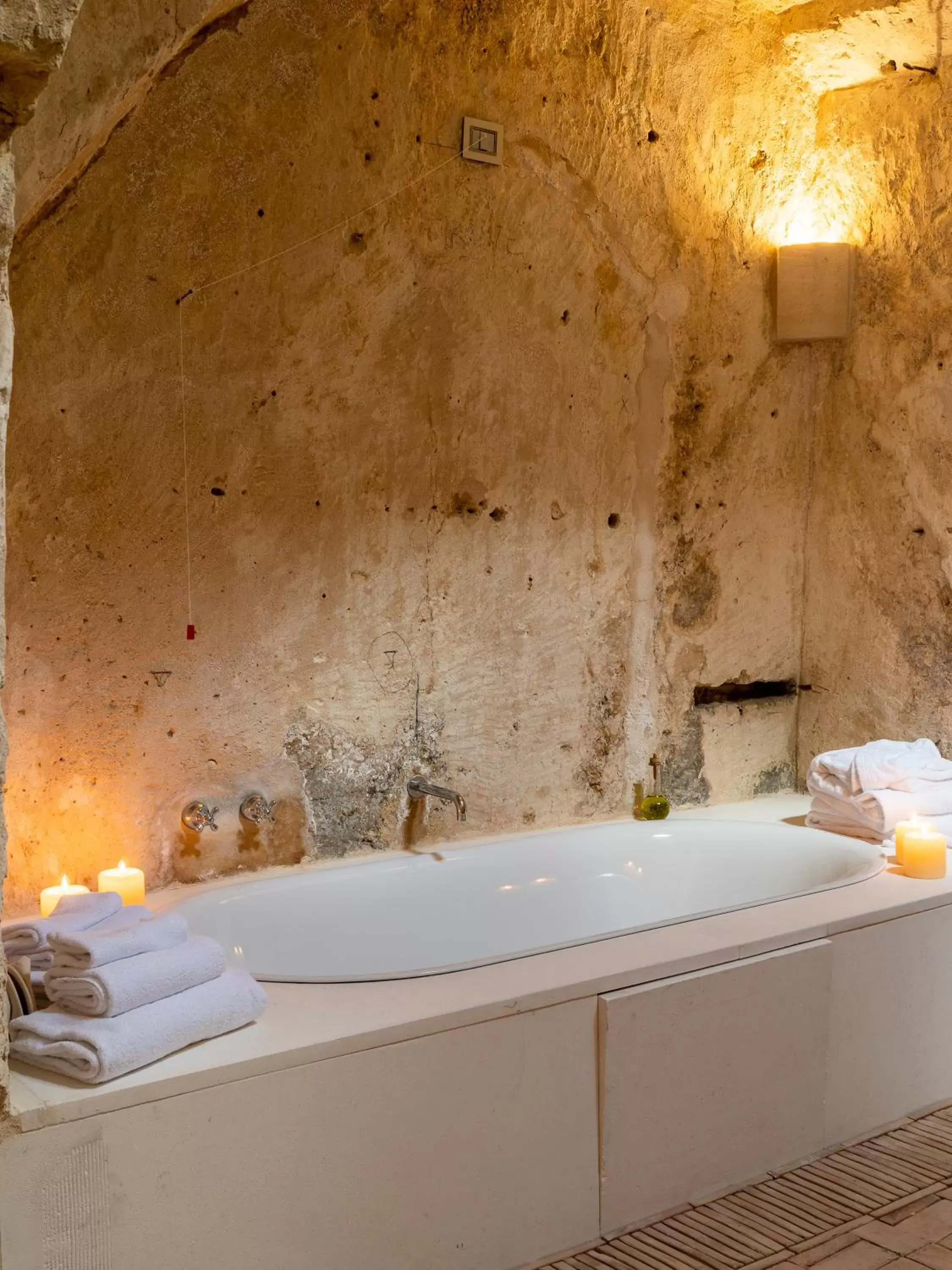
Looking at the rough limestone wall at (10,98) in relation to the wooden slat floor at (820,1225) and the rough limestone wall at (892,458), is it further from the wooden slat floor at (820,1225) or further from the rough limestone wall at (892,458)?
the rough limestone wall at (892,458)

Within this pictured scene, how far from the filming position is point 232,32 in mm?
2436

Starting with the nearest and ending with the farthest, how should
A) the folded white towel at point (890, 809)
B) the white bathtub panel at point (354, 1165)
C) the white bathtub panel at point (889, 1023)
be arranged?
1. the white bathtub panel at point (354, 1165)
2. the white bathtub panel at point (889, 1023)
3. the folded white towel at point (890, 809)

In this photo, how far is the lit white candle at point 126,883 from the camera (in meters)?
2.27

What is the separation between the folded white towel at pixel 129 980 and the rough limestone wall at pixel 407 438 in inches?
25.5

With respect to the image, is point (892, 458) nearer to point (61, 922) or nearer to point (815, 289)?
point (815, 289)

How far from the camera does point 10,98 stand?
1.39m

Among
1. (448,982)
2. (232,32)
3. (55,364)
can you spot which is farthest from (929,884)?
(232,32)

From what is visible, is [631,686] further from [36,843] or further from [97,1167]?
[97,1167]

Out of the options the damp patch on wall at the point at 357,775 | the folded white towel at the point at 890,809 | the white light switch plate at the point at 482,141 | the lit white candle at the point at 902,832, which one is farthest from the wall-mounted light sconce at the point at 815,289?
the damp patch on wall at the point at 357,775

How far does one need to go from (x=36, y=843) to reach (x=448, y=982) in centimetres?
85

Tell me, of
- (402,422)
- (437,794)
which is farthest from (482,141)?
(437,794)

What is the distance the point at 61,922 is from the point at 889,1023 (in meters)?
1.49

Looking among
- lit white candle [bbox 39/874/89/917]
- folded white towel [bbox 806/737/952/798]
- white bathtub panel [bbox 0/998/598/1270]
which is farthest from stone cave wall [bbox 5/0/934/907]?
white bathtub panel [bbox 0/998/598/1270]

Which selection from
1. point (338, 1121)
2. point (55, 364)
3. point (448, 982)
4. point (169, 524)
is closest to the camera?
point (338, 1121)
